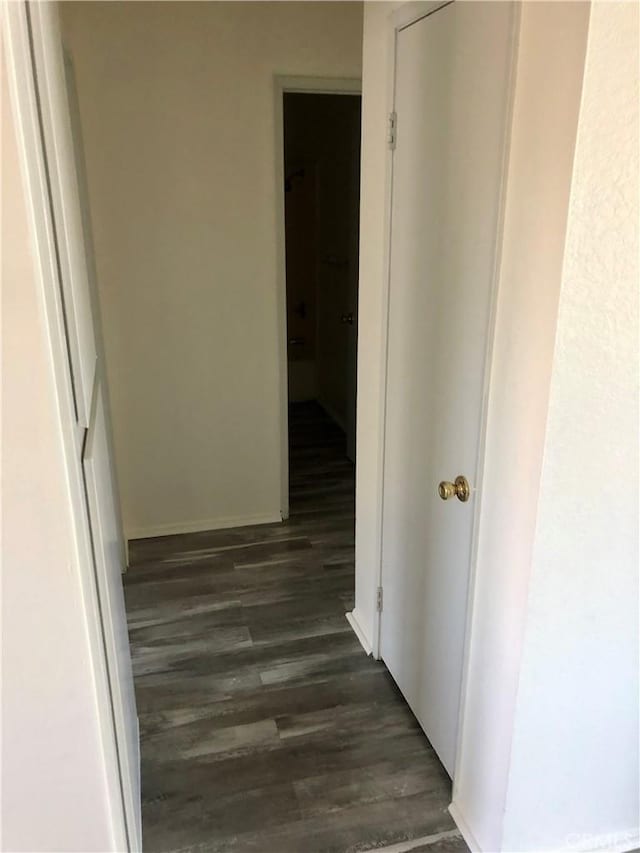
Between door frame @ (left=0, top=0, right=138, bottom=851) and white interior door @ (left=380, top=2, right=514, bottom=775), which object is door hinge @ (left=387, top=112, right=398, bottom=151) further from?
door frame @ (left=0, top=0, right=138, bottom=851)

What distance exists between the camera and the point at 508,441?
146 centimetres

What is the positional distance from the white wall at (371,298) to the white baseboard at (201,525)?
994mm

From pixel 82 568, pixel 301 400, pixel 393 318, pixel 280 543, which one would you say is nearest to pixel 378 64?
pixel 393 318

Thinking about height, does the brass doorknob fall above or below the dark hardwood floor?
above

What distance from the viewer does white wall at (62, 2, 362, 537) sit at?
2.81 metres

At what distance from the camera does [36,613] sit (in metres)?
1.10

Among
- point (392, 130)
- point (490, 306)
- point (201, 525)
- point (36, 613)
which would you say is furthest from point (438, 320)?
point (201, 525)

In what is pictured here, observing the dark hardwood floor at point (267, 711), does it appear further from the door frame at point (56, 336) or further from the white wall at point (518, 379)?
the door frame at point (56, 336)

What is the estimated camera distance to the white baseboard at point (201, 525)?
337 centimetres

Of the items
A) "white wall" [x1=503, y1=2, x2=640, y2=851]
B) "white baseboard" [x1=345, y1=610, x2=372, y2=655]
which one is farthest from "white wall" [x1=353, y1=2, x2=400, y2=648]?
"white wall" [x1=503, y1=2, x2=640, y2=851]

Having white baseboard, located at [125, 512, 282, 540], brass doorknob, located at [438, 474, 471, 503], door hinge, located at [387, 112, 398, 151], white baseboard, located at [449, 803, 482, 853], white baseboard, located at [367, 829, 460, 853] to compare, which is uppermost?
door hinge, located at [387, 112, 398, 151]

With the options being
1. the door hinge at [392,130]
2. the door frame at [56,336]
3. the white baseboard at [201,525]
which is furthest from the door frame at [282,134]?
the door frame at [56,336]

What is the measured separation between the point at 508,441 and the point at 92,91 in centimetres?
230

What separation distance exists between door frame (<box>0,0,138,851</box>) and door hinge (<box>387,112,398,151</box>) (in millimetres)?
974
